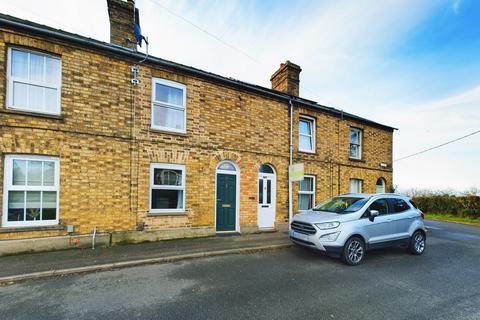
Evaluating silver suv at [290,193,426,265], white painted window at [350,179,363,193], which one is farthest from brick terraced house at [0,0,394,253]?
white painted window at [350,179,363,193]

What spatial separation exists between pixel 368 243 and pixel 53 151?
879 cm

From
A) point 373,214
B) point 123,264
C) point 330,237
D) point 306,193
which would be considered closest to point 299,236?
point 330,237

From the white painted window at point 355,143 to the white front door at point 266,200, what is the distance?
223 inches

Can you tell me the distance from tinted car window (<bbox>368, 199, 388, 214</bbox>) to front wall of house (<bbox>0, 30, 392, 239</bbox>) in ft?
12.8

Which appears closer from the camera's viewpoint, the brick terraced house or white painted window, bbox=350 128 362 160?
the brick terraced house

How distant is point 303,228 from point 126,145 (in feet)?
18.9

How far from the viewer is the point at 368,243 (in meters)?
6.12

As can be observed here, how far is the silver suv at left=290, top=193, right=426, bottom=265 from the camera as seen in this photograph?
5.80m

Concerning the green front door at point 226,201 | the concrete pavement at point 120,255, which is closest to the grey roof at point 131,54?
the green front door at point 226,201

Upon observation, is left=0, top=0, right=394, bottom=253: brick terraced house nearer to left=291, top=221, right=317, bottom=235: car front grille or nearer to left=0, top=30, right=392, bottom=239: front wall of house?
left=0, top=30, right=392, bottom=239: front wall of house

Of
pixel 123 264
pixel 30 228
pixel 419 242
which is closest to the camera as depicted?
pixel 123 264

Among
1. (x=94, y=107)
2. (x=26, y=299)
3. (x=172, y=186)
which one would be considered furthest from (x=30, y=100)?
(x=26, y=299)

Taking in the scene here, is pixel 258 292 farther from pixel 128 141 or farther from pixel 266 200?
pixel 128 141

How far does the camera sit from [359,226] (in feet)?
19.6
